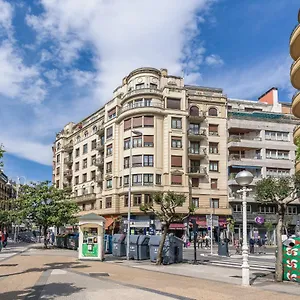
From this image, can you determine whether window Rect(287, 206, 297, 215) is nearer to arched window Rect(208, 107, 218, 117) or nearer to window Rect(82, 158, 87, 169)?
arched window Rect(208, 107, 218, 117)

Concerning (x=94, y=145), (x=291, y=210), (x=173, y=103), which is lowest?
(x=291, y=210)

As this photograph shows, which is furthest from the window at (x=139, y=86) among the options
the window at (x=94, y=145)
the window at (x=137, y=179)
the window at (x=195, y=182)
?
the window at (x=195, y=182)

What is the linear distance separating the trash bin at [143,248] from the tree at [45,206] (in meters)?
14.8

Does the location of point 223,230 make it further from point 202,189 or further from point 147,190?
point 147,190

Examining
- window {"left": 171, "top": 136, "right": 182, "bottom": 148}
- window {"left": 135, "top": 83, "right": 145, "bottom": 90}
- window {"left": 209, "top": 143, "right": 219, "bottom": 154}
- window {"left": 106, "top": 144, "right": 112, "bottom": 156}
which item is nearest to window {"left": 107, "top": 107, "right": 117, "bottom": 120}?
window {"left": 106, "top": 144, "right": 112, "bottom": 156}

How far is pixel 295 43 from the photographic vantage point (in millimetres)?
19672

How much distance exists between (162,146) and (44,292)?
40.1 meters

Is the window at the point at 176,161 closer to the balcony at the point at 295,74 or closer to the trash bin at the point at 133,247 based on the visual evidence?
the trash bin at the point at 133,247

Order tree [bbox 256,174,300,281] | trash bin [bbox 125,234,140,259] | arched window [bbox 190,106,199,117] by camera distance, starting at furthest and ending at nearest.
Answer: arched window [bbox 190,106,199,117] < trash bin [bbox 125,234,140,259] < tree [bbox 256,174,300,281]

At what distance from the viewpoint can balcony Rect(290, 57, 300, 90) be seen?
1902cm

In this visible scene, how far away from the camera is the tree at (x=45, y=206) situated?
3494 centimetres

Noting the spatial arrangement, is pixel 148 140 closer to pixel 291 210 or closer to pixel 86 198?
pixel 86 198

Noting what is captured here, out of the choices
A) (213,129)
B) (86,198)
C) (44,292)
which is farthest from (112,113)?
(44,292)

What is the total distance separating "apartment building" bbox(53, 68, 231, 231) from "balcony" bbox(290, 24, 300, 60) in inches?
1097
